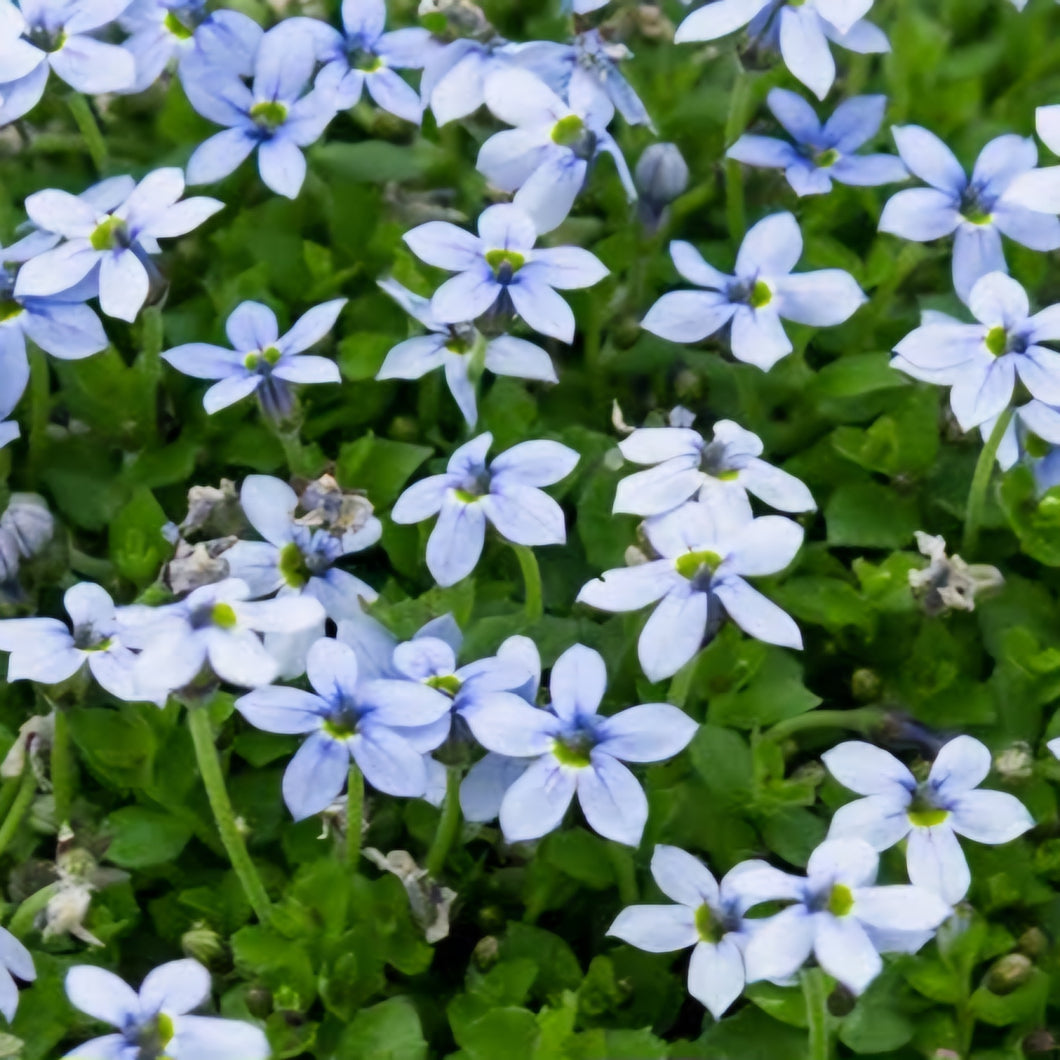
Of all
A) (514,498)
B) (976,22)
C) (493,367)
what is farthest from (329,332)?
(976,22)

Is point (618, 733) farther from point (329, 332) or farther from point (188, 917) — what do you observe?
point (329, 332)

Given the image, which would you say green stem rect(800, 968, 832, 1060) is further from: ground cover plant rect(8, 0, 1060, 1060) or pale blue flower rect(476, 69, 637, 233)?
pale blue flower rect(476, 69, 637, 233)

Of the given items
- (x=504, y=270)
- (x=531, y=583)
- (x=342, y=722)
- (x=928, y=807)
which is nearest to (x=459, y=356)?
(x=504, y=270)

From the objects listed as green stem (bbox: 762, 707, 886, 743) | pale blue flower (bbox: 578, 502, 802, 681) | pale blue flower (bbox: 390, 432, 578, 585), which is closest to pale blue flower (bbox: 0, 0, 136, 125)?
pale blue flower (bbox: 390, 432, 578, 585)

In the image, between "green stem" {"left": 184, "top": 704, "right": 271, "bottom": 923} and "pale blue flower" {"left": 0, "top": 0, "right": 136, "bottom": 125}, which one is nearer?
"green stem" {"left": 184, "top": 704, "right": 271, "bottom": 923}

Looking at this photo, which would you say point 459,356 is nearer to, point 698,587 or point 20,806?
point 698,587

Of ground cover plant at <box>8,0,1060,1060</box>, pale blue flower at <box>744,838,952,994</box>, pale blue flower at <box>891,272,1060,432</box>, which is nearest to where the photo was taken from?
pale blue flower at <box>744,838,952,994</box>
